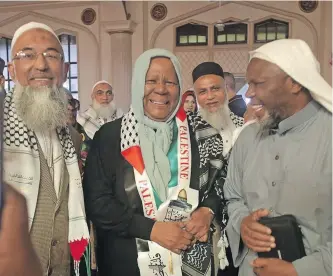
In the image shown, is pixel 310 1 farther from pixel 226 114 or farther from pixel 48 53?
pixel 48 53

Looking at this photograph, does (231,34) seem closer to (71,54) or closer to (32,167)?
(71,54)

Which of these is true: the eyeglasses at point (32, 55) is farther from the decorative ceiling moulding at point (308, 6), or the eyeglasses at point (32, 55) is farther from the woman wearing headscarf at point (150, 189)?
the decorative ceiling moulding at point (308, 6)

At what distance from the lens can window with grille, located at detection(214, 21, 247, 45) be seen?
8.59 m

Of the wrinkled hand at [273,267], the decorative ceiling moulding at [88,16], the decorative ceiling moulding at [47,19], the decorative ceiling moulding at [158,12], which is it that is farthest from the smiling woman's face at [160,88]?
the decorative ceiling moulding at [88,16]

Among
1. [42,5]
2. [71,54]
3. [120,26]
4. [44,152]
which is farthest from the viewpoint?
[71,54]

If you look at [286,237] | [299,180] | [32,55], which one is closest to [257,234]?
[286,237]

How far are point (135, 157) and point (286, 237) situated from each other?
76 centimetres

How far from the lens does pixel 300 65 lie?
1459 millimetres

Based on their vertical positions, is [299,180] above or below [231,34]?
below

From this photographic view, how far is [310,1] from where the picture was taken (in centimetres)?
796

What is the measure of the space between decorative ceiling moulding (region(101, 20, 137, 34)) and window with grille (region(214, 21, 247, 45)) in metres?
1.90

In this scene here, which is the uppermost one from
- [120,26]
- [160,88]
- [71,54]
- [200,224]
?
[120,26]

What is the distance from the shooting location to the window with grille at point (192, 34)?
8.84m

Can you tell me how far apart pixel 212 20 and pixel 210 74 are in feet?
20.9
